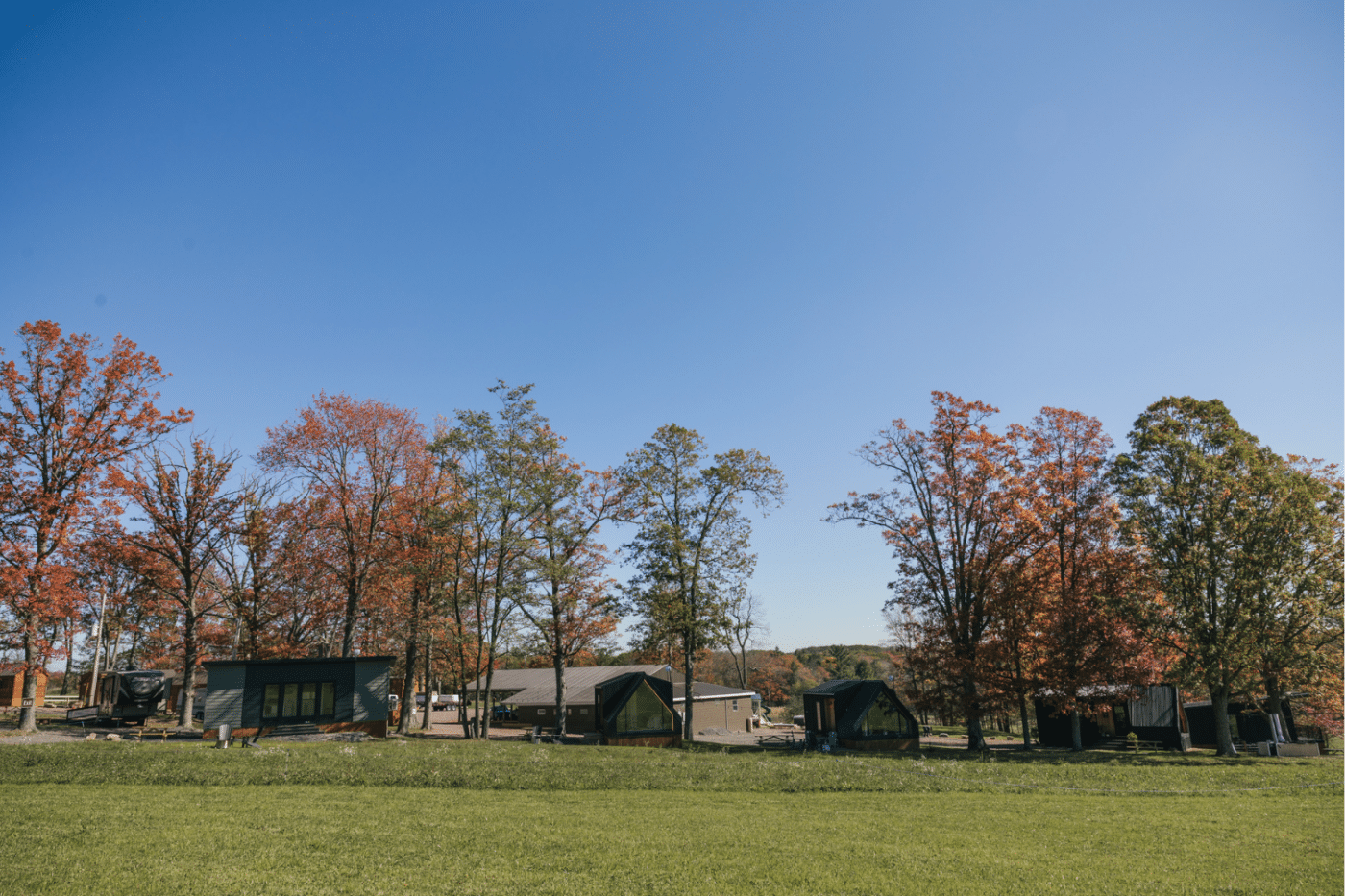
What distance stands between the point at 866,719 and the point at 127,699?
1428 inches

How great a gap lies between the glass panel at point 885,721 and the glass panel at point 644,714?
9.93 meters

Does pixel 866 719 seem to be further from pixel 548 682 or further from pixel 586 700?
pixel 548 682

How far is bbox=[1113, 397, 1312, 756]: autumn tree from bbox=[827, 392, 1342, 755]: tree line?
0.07 meters

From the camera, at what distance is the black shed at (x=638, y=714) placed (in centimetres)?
3359

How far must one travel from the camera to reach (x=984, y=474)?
31.4 meters

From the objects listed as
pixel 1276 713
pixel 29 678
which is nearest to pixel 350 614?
pixel 29 678

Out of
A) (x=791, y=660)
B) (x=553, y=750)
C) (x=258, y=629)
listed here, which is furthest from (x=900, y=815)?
(x=791, y=660)

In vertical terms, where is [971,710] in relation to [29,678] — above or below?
below

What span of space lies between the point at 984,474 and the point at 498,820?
86.2ft

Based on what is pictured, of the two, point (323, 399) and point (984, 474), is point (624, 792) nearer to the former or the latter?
point (984, 474)

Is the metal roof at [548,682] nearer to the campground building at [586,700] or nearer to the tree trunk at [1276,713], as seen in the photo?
the campground building at [586,700]

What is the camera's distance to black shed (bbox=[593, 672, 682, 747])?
3359cm

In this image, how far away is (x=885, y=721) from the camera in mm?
33406

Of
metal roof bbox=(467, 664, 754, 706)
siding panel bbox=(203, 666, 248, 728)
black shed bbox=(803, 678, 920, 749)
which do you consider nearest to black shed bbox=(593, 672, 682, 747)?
black shed bbox=(803, 678, 920, 749)
